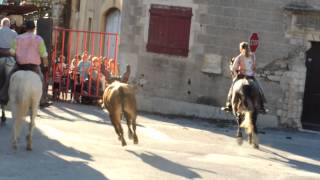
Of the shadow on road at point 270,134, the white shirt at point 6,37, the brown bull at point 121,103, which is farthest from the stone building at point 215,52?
the brown bull at point 121,103

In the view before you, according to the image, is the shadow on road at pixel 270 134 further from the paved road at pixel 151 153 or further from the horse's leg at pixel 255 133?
the horse's leg at pixel 255 133

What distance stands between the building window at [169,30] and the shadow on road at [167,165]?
256 inches

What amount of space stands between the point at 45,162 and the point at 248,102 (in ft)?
13.7

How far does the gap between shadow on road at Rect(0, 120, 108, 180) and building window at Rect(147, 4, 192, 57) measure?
6356mm

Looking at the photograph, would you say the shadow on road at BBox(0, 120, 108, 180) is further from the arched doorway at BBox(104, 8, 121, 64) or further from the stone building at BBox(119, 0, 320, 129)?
the arched doorway at BBox(104, 8, 121, 64)

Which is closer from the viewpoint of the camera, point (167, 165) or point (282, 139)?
point (167, 165)

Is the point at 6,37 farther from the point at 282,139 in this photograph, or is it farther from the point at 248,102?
the point at 282,139

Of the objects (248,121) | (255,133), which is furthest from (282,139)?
(248,121)

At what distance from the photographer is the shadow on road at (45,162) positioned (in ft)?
26.0

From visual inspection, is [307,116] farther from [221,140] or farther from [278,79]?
[221,140]

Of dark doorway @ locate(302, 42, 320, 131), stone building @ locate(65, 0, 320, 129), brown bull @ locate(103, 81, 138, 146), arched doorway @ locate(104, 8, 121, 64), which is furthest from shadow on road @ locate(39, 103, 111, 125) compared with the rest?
arched doorway @ locate(104, 8, 121, 64)

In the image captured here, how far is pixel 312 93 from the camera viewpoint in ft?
50.8

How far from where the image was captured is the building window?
633 inches

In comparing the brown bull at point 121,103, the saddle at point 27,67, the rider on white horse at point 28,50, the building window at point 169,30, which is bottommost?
the brown bull at point 121,103
